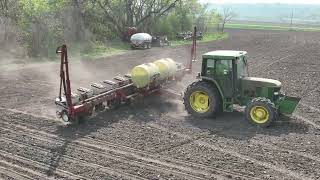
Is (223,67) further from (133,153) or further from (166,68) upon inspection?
(133,153)

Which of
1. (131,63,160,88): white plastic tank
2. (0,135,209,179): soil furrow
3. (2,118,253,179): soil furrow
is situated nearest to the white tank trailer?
(131,63,160,88): white plastic tank

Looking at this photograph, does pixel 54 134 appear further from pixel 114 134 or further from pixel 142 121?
pixel 142 121

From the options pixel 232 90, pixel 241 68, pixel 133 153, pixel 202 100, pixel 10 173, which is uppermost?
pixel 241 68

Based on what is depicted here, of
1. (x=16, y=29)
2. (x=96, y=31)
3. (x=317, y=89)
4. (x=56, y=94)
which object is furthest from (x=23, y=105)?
(x=96, y=31)

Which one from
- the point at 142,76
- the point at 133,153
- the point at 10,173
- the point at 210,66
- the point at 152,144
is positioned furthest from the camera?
the point at 142,76

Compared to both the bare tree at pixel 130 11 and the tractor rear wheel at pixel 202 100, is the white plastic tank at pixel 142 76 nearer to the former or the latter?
the tractor rear wheel at pixel 202 100

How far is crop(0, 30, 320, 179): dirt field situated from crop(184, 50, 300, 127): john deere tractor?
1.38ft

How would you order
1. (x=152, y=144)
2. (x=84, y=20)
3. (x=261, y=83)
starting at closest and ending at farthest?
1. (x=152, y=144)
2. (x=261, y=83)
3. (x=84, y=20)

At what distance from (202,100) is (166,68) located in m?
2.86

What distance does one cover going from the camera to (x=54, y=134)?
12250 millimetres

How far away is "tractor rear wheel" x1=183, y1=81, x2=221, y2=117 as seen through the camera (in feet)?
44.2

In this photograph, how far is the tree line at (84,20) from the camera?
28.7 m

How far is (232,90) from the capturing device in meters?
13.3

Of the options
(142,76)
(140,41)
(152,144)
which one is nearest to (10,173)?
(152,144)
